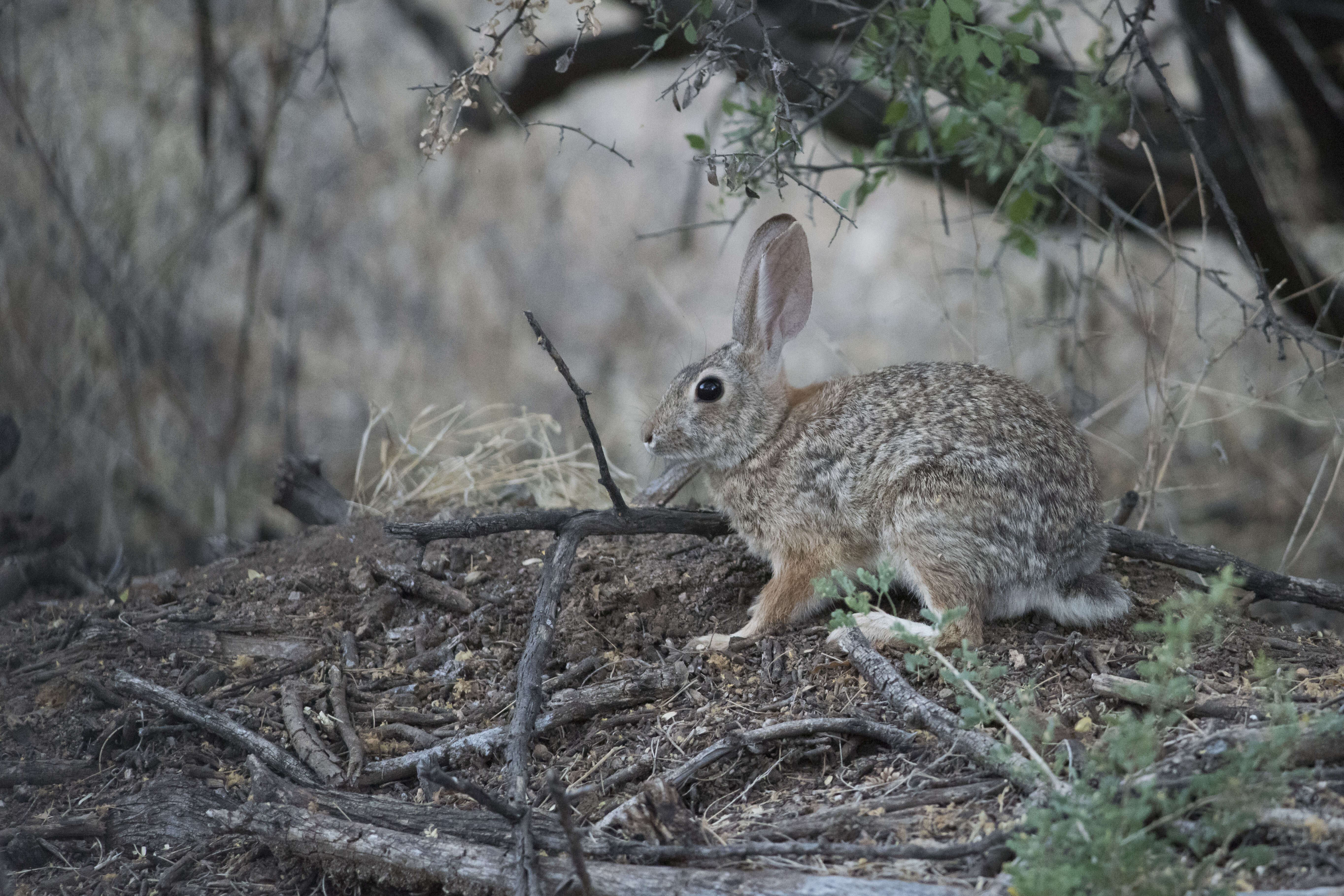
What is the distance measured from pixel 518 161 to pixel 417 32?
1.35m

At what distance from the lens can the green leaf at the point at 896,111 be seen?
16.9 feet

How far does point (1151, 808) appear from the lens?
2.29 meters

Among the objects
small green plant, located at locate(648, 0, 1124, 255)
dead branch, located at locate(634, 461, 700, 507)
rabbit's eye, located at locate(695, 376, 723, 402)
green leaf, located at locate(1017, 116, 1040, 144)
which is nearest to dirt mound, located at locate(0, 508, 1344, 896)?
dead branch, located at locate(634, 461, 700, 507)

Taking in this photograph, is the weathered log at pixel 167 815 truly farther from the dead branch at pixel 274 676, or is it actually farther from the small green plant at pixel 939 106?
the small green plant at pixel 939 106

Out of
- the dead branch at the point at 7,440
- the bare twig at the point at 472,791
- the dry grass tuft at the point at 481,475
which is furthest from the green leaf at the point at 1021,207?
the dead branch at the point at 7,440

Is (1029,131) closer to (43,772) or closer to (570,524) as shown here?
(570,524)

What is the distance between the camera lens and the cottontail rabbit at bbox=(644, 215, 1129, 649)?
3.91 metres

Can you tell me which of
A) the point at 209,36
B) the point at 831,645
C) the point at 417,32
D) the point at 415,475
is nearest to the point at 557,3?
the point at 417,32

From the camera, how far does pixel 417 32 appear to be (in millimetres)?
9383

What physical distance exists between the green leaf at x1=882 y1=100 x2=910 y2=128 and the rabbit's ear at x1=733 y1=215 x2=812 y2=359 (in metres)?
1.01

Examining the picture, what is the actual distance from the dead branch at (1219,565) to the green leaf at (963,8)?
6.37 ft

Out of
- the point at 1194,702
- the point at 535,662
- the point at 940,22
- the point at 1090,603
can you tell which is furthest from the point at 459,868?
the point at 940,22

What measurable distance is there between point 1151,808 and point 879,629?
1.68 metres

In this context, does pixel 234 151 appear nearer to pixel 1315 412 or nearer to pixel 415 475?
pixel 415 475
